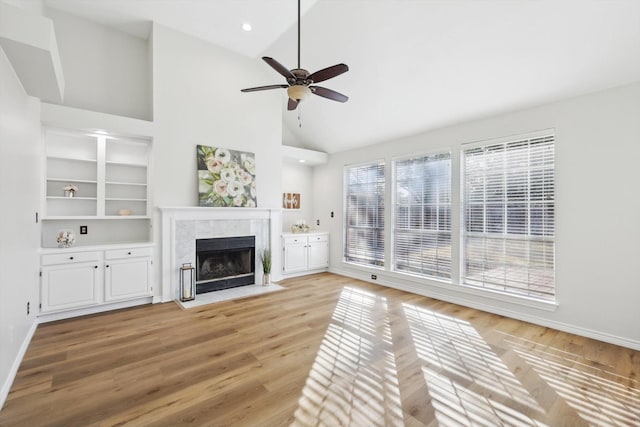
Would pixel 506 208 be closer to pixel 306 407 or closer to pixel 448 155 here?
pixel 448 155

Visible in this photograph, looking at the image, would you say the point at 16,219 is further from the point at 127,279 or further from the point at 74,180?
the point at 127,279

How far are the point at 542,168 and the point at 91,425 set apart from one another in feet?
16.4

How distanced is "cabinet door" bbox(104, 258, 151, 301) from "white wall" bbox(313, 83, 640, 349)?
4971 millimetres

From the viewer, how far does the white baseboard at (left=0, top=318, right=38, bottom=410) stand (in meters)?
2.12

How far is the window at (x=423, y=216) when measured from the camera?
466 cm

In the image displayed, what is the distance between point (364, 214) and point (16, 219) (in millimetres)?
4958

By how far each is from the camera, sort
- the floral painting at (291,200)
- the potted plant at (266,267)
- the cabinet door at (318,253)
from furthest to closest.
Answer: the floral painting at (291,200), the cabinet door at (318,253), the potted plant at (266,267)

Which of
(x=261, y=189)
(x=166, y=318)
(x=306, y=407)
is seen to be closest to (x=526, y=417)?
(x=306, y=407)

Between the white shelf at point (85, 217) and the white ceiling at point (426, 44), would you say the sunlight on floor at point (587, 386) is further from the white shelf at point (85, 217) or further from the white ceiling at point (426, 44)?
the white shelf at point (85, 217)

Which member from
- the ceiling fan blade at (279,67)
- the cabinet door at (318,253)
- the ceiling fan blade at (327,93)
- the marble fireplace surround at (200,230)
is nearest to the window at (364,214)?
the cabinet door at (318,253)

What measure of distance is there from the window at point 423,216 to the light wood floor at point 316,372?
118 cm

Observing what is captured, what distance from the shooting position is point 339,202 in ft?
21.0

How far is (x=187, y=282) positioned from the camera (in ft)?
14.4

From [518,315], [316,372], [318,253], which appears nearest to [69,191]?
[316,372]
